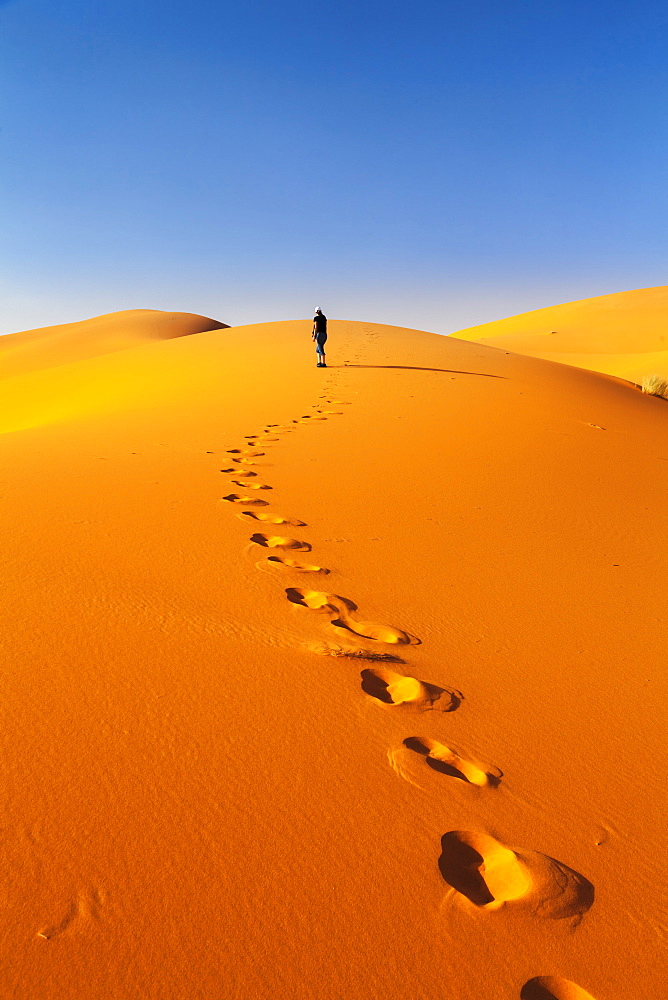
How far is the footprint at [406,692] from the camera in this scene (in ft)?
6.81

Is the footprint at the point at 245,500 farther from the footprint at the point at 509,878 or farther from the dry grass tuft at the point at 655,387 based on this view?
the dry grass tuft at the point at 655,387

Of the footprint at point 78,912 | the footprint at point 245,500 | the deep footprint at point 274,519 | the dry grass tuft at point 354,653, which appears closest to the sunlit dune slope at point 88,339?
the footprint at point 245,500

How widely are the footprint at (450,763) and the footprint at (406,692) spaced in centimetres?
19

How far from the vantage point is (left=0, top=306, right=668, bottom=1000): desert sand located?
1.21m

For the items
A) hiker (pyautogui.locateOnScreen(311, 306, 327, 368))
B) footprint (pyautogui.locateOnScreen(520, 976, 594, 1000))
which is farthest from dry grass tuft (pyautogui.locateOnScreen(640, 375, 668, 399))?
footprint (pyautogui.locateOnScreen(520, 976, 594, 1000))

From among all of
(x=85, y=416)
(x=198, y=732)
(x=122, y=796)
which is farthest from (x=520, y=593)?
(x=85, y=416)

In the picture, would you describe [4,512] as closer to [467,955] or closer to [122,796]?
[122,796]

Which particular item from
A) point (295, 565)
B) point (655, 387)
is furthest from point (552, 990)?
point (655, 387)

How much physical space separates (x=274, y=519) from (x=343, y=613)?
4.26ft

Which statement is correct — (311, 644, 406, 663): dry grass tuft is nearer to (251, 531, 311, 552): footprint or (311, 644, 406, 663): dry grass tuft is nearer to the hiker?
(251, 531, 311, 552): footprint

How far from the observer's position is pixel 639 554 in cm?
382

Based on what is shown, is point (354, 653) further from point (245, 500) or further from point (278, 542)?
point (245, 500)

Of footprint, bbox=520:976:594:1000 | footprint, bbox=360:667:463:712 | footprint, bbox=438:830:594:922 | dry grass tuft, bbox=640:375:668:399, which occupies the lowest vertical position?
footprint, bbox=520:976:594:1000

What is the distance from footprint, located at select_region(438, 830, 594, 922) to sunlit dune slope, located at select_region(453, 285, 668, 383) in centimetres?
2274
